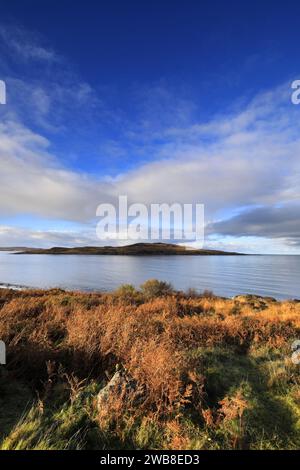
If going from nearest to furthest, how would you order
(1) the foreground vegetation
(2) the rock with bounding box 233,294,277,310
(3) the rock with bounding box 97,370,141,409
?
1. (1) the foreground vegetation
2. (3) the rock with bounding box 97,370,141,409
3. (2) the rock with bounding box 233,294,277,310

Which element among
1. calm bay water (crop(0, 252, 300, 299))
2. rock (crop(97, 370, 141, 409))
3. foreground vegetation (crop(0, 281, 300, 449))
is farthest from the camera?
calm bay water (crop(0, 252, 300, 299))

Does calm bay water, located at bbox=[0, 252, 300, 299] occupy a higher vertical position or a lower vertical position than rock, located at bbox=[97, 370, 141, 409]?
lower

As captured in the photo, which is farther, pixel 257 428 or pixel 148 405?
pixel 148 405

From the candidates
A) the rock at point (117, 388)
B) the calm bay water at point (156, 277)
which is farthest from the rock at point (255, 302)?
the rock at point (117, 388)

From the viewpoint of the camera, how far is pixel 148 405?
3.82 m

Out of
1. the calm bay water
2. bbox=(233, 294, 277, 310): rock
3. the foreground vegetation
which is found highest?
the foreground vegetation

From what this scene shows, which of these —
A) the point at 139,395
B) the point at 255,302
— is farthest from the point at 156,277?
the point at 139,395

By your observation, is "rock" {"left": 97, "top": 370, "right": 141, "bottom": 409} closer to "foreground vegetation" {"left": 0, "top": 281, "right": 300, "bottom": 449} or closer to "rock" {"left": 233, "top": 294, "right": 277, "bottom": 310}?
"foreground vegetation" {"left": 0, "top": 281, "right": 300, "bottom": 449}

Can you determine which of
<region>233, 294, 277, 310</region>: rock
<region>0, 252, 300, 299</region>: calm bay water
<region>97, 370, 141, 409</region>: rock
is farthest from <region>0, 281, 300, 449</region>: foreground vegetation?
<region>0, 252, 300, 299</region>: calm bay water

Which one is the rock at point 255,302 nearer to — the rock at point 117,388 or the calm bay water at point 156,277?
the calm bay water at point 156,277

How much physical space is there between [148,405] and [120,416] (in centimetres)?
48
